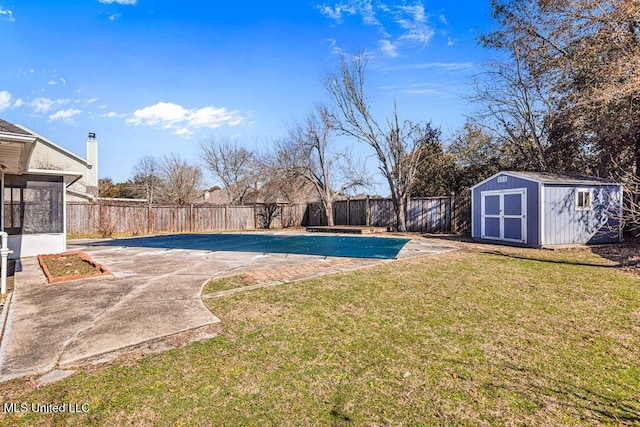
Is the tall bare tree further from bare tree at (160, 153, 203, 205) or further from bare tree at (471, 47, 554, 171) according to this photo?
bare tree at (160, 153, 203, 205)

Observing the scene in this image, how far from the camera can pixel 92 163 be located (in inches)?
837

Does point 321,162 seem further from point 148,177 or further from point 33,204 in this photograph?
point 148,177

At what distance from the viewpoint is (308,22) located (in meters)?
12.3

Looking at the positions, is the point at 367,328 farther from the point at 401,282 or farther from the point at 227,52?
the point at 227,52

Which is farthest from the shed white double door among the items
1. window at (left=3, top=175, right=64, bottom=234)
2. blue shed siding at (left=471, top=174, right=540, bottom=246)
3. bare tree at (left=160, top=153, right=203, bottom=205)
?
bare tree at (left=160, top=153, right=203, bottom=205)

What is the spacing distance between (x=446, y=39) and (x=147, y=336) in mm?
14813

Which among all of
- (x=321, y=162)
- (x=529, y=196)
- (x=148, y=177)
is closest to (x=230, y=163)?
(x=148, y=177)

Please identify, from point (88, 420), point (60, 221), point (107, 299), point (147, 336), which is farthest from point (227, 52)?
point (88, 420)

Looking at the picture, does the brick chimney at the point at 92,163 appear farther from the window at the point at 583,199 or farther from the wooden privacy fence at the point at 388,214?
the window at the point at 583,199

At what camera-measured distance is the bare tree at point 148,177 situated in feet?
98.1

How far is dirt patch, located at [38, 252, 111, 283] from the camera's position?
5613 millimetres

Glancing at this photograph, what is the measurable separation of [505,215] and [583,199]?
2105 millimetres

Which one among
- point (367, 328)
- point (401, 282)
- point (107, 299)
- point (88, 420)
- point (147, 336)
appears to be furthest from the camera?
point (401, 282)

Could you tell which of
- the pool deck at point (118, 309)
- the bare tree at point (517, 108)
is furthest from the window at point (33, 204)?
the bare tree at point (517, 108)
